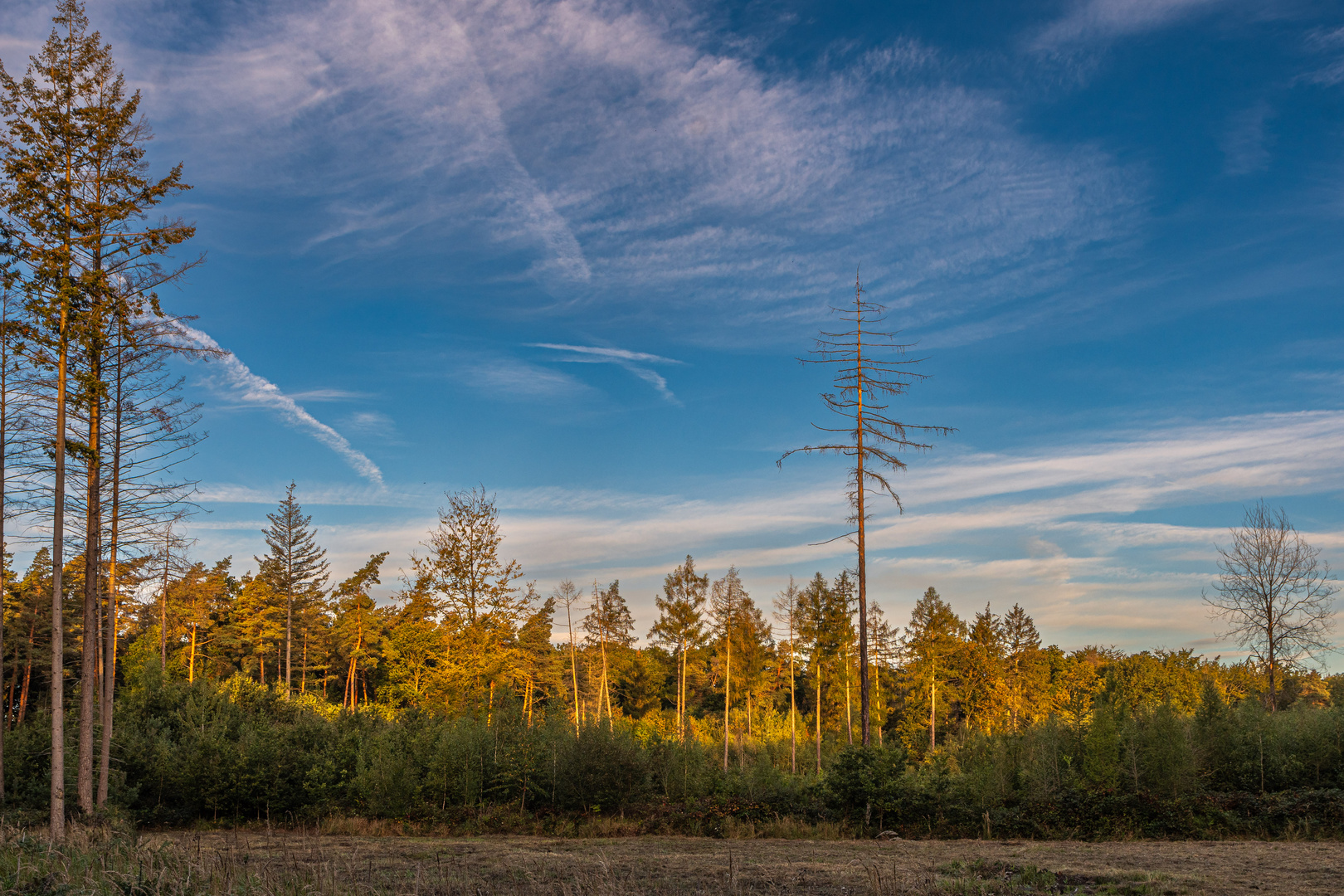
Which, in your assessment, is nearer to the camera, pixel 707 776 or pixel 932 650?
pixel 707 776

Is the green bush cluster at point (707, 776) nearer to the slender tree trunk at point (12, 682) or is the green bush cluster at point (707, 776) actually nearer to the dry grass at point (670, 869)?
the dry grass at point (670, 869)

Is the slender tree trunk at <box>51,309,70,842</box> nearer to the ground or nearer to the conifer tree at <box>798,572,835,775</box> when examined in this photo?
the ground

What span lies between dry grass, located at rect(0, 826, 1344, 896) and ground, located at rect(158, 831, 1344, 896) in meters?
0.05

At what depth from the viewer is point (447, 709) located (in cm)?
2934

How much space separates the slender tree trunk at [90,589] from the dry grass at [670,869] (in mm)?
3824

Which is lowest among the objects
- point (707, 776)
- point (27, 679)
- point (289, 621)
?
point (27, 679)

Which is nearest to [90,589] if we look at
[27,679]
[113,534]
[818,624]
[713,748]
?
[113,534]

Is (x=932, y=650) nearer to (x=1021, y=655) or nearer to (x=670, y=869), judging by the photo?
(x=1021, y=655)

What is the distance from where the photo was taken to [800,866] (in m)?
12.9

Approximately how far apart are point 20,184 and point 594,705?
4493 cm

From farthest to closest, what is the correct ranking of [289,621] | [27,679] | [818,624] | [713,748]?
[289,621] → [27,679] → [818,624] → [713,748]

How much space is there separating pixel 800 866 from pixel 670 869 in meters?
2.17

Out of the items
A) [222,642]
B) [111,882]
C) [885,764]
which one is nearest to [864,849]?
[885,764]

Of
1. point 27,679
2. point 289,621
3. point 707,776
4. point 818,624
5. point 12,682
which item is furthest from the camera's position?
point 289,621
